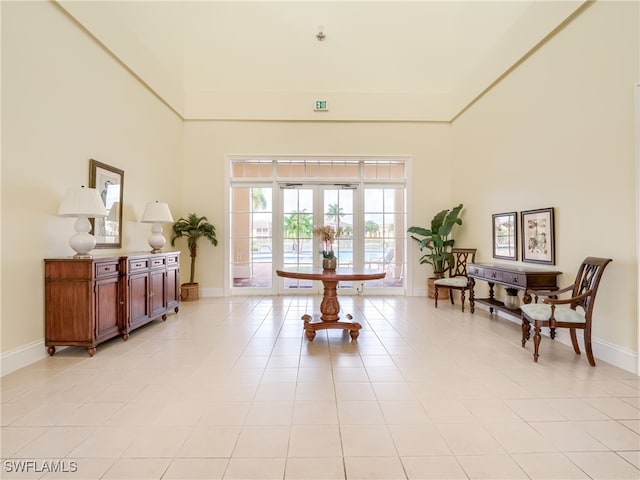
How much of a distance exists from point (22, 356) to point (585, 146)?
5.79m

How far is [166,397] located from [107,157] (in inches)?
125

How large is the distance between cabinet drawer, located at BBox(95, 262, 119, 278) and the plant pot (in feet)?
8.07

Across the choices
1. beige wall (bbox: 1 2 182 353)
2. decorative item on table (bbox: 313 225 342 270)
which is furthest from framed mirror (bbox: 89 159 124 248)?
decorative item on table (bbox: 313 225 342 270)

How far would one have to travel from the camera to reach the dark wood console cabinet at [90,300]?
299 centimetres

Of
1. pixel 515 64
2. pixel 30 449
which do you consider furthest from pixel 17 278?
pixel 515 64

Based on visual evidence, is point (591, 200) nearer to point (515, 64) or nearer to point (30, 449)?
point (515, 64)

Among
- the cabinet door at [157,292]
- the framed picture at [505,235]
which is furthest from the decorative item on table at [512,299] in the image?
the cabinet door at [157,292]

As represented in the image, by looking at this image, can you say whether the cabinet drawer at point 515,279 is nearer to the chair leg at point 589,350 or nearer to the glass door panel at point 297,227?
the chair leg at point 589,350

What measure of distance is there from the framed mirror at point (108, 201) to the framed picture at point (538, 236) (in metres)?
5.35

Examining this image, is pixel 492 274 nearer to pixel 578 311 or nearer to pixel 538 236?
pixel 538 236

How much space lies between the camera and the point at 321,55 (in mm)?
5871

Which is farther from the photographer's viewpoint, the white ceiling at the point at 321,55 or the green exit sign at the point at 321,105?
the green exit sign at the point at 321,105

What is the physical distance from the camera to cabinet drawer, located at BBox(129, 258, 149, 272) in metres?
3.62

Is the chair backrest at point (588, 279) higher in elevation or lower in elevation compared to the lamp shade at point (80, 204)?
lower
